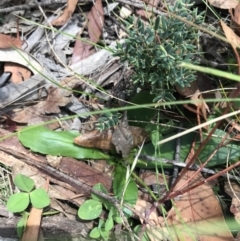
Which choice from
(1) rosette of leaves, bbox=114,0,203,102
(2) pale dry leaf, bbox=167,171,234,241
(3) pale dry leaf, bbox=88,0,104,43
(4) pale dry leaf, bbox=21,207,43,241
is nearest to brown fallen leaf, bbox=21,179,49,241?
(4) pale dry leaf, bbox=21,207,43,241

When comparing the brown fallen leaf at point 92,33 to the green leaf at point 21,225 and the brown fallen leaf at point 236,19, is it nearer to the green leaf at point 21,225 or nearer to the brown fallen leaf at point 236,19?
the brown fallen leaf at point 236,19

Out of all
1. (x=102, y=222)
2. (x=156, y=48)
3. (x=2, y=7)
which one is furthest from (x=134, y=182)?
(x=2, y=7)

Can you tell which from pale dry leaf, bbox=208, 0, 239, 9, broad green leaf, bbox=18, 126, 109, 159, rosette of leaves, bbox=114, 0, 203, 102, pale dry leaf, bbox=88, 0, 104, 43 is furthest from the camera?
pale dry leaf, bbox=88, 0, 104, 43

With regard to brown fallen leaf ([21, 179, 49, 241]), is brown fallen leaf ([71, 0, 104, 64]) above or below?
above

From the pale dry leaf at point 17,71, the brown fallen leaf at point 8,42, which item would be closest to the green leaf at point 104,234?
the pale dry leaf at point 17,71

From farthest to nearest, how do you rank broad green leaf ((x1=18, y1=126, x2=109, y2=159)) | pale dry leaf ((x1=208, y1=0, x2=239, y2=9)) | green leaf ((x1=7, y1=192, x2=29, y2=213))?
pale dry leaf ((x1=208, y1=0, x2=239, y2=9))
broad green leaf ((x1=18, y1=126, x2=109, y2=159))
green leaf ((x1=7, y1=192, x2=29, y2=213))

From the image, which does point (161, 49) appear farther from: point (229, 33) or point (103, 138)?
point (103, 138)

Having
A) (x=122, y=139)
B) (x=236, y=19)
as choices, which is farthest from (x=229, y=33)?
(x=122, y=139)

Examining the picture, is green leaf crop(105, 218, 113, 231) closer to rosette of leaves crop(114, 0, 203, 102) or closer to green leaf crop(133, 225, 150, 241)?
green leaf crop(133, 225, 150, 241)
